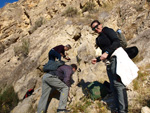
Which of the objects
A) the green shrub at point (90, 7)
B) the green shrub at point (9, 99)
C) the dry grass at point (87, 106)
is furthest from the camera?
the green shrub at point (90, 7)

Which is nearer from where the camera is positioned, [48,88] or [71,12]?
[48,88]

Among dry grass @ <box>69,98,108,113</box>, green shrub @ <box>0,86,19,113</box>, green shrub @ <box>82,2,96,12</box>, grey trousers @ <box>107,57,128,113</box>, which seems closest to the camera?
grey trousers @ <box>107,57,128,113</box>

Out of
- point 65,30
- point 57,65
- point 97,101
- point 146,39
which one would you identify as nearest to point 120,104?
point 97,101

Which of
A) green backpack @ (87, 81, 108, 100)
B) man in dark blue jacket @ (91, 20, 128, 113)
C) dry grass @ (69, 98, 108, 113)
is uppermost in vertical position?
man in dark blue jacket @ (91, 20, 128, 113)

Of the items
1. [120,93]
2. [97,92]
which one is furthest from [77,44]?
[120,93]

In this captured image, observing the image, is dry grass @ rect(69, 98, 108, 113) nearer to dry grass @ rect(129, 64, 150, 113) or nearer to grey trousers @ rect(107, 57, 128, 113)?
grey trousers @ rect(107, 57, 128, 113)

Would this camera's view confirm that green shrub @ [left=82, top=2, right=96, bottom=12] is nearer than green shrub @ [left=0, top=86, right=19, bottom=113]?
No

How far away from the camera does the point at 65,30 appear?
22.2 ft

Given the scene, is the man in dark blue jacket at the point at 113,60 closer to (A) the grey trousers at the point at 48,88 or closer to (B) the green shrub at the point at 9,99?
(A) the grey trousers at the point at 48,88

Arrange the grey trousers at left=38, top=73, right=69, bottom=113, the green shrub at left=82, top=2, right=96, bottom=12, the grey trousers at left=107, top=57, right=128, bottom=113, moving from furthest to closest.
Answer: the green shrub at left=82, top=2, right=96, bottom=12
the grey trousers at left=38, top=73, right=69, bottom=113
the grey trousers at left=107, top=57, right=128, bottom=113

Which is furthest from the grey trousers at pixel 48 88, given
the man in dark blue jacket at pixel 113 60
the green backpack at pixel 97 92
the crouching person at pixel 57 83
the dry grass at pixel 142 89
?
the dry grass at pixel 142 89

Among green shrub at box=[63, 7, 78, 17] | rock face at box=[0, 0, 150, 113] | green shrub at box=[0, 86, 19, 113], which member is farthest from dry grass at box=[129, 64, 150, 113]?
green shrub at box=[63, 7, 78, 17]

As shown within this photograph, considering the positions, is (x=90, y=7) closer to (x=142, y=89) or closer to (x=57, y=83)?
(x=57, y=83)

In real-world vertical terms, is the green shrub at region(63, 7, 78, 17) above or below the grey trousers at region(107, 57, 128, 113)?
above
